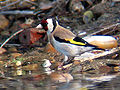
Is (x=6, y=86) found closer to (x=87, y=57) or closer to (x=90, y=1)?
(x=87, y=57)

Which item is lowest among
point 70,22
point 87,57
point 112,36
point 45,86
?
point 45,86

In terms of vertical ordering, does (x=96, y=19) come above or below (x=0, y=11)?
below

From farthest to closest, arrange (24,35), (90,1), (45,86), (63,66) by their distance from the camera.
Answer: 1. (90,1)
2. (24,35)
3. (63,66)
4. (45,86)

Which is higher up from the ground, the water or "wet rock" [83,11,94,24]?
"wet rock" [83,11,94,24]

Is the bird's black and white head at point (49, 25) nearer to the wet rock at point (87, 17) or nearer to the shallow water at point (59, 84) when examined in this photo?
the shallow water at point (59, 84)

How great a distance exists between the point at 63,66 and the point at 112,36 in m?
1.76

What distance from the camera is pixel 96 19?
306 inches

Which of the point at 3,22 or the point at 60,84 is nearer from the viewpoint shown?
the point at 60,84

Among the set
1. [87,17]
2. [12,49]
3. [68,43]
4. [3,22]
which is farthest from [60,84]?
[3,22]

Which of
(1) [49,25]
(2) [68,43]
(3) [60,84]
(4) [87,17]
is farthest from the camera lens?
(4) [87,17]

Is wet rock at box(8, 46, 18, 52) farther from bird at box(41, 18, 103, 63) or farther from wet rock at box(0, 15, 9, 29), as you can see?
bird at box(41, 18, 103, 63)

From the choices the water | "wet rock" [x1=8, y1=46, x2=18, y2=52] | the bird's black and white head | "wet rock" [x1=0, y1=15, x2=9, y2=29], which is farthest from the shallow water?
"wet rock" [x1=0, y1=15, x2=9, y2=29]

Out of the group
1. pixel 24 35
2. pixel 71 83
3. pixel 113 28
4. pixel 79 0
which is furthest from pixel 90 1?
pixel 71 83

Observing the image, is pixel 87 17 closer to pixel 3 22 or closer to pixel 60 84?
pixel 3 22
